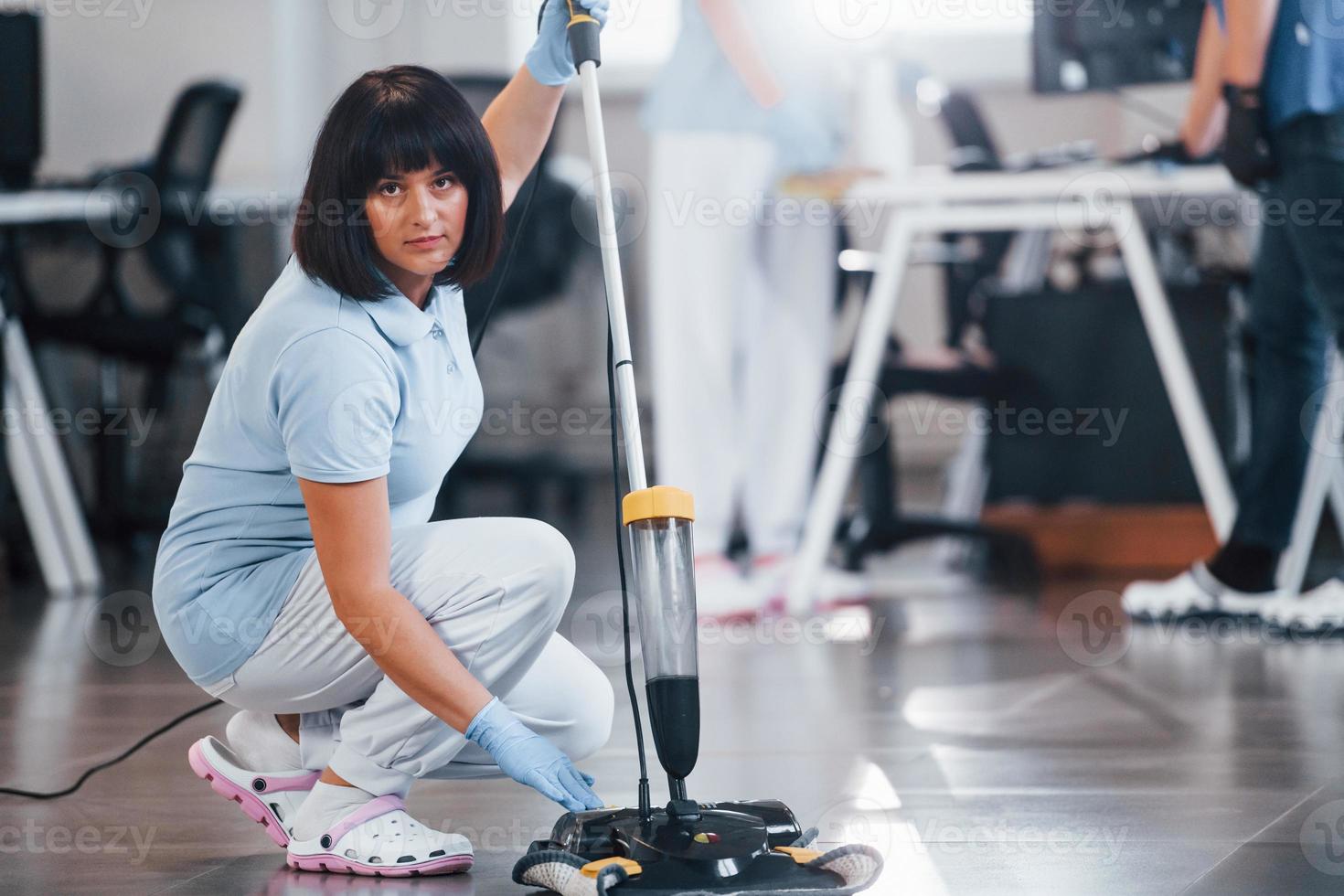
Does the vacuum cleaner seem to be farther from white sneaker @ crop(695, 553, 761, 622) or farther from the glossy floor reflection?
white sneaker @ crop(695, 553, 761, 622)

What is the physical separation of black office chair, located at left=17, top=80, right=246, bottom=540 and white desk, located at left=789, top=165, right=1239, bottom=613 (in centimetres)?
156

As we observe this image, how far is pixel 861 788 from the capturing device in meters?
Result: 1.30

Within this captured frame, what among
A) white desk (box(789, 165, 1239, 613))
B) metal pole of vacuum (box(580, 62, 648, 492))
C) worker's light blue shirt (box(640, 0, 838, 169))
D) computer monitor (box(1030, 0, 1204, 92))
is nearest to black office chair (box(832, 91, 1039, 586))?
white desk (box(789, 165, 1239, 613))

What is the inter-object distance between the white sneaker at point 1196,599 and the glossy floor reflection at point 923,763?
0.11ft

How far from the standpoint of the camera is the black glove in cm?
199

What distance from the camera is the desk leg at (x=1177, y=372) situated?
7.59 ft

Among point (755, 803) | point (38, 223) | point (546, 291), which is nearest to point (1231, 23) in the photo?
point (755, 803)

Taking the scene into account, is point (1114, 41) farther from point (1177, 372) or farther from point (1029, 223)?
point (1177, 372)

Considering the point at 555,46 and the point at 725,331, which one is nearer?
the point at 555,46

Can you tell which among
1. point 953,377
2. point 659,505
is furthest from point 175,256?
point 659,505

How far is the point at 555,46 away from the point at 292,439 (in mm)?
441

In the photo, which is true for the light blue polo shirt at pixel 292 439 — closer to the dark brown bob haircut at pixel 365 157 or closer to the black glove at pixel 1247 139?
the dark brown bob haircut at pixel 365 157

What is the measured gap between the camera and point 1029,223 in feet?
7.81

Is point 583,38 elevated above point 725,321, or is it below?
above
